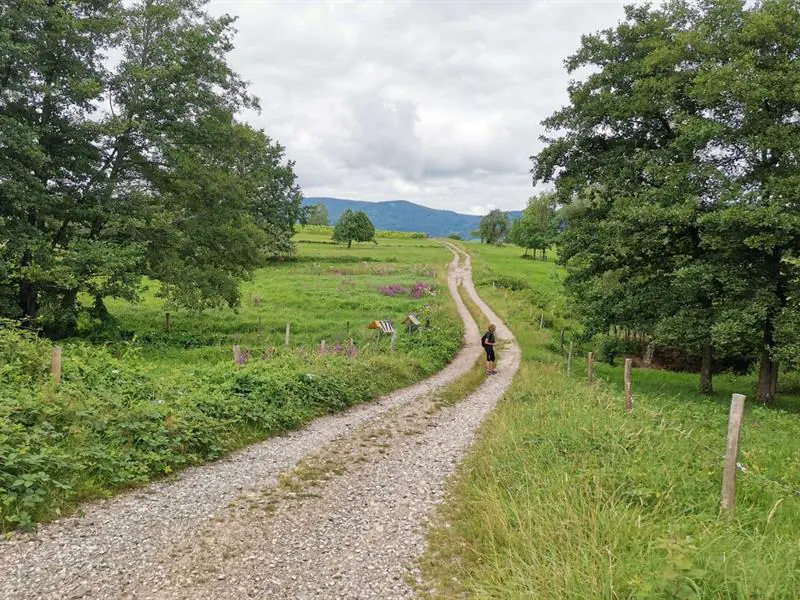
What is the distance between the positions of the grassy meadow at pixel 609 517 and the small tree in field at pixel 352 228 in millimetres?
84316

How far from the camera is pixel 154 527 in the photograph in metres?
6.78

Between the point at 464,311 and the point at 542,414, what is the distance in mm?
28117

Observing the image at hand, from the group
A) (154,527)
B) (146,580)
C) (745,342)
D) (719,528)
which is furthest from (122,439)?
(745,342)

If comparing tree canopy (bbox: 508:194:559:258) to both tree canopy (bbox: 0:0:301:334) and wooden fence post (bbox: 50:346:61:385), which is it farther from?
wooden fence post (bbox: 50:346:61:385)

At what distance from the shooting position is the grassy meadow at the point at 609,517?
4.61 meters

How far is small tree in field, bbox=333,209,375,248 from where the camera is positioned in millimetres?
94562

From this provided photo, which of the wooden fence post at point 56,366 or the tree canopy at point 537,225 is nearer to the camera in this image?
the wooden fence post at point 56,366

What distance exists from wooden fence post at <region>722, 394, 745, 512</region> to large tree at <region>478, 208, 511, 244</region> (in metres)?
137

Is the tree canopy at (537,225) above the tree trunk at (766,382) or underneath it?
above

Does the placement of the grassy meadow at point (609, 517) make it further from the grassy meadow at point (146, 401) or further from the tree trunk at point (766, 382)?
the tree trunk at point (766, 382)

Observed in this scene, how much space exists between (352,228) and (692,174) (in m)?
79.8

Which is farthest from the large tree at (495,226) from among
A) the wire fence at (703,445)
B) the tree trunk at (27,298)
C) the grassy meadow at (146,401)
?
the wire fence at (703,445)

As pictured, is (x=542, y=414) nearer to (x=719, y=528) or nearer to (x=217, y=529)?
(x=719, y=528)

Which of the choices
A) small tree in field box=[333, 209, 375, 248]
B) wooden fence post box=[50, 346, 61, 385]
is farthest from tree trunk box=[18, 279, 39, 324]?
small tree in field box=[333, 209, 375, 248]
